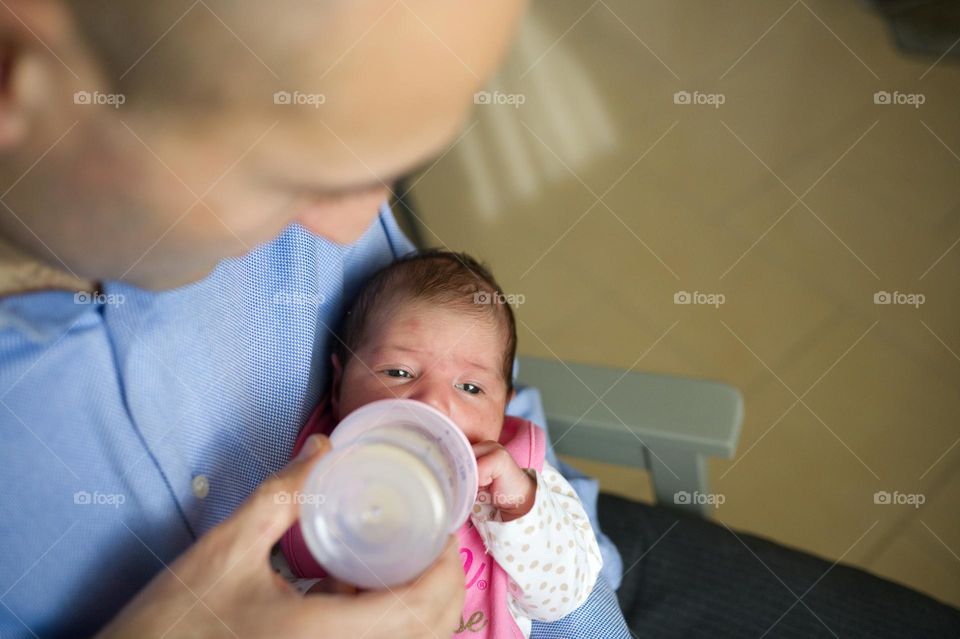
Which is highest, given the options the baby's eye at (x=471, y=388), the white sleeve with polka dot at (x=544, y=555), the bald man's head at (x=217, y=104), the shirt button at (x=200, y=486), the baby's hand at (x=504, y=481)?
the bald man's head at (x=217, y=104)

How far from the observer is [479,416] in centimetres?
91

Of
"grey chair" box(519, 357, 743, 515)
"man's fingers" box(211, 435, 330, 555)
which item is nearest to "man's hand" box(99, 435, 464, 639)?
"man's fingers" box(211, 435, 330, 555)

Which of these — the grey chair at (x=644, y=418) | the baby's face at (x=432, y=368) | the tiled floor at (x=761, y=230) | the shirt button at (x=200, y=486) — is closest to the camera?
the shirt button at (x=200, y=486)

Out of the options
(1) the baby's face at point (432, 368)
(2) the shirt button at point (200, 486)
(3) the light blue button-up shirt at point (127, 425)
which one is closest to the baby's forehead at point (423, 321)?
(1) the baby's face at point (432, 368)

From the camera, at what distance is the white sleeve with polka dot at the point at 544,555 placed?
837 millimetres

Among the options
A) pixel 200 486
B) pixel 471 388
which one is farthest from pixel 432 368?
pixel 200 486

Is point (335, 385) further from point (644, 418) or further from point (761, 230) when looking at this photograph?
point (761, 230)

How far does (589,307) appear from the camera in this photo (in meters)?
2.20

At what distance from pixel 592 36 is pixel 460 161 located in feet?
2.33

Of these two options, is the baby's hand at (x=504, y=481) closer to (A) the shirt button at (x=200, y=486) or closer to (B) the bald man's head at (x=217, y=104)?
(A) the shirt button at (x=200, y=486)

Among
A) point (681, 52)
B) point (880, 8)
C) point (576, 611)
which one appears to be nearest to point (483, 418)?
point (576, 611)

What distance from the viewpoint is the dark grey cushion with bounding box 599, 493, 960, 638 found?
3.38 feet

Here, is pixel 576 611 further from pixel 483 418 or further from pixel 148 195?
pixel 148 195

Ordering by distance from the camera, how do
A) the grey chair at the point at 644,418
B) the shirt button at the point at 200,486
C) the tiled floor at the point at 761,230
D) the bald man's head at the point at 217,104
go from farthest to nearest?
the tiled floor at the point at 761,230, the grey chair at the point at 644,418, the shirt button at the point at 200,486, the bald man's head at the point at 217,104
